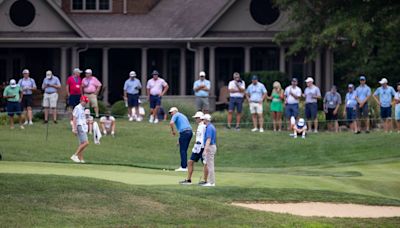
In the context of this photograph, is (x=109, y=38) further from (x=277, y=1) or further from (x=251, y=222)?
(x=251, y=222)

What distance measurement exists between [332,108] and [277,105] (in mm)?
1970

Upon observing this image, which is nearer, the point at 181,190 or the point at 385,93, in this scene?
the point at 181,190

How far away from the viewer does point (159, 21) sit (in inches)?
1848

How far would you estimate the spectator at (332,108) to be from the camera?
3622 centimetres

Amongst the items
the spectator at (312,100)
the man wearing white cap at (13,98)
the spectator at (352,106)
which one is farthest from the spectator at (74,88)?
the spectator at (352,106)

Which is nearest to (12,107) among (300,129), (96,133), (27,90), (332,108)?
(27,90)

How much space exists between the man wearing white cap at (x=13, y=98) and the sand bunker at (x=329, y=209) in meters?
15.4

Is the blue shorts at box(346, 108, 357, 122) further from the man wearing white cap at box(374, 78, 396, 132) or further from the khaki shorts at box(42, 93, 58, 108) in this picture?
the khaki shorts at box(42, 93, 58, 108)

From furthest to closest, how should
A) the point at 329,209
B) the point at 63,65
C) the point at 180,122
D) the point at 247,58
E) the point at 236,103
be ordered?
the point at 247,58 → the point at 63,65 → the point at 236,103 → the point at 180,122 → the point at 329,209

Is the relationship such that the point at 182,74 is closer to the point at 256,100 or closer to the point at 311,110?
the point at 256,100

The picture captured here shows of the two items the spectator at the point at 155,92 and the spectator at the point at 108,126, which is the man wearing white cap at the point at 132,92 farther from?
the spectator at the point at 108,126

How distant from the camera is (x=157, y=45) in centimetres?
4541

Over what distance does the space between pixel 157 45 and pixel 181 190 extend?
24.9m

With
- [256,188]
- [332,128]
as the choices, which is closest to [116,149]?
[332,128]
